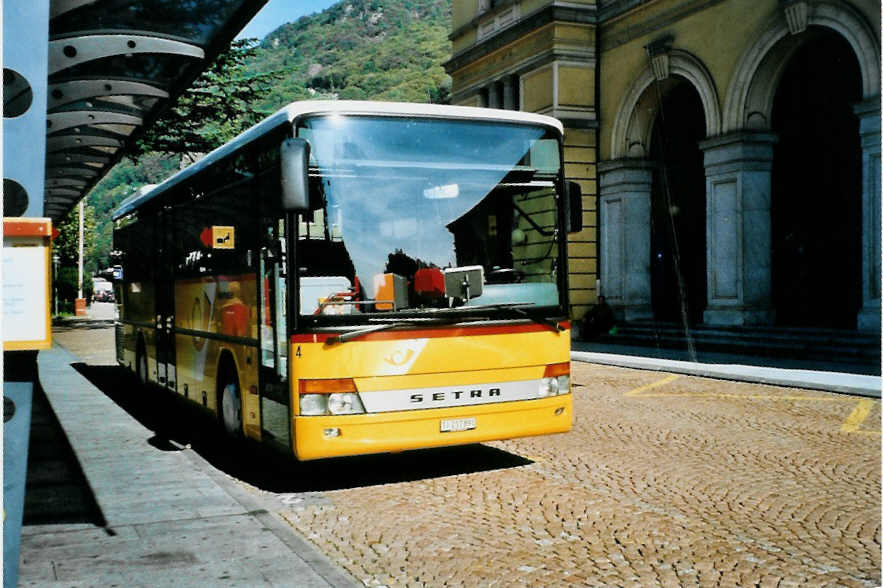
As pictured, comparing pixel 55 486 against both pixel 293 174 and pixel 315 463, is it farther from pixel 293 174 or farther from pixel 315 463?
pixel 293 174

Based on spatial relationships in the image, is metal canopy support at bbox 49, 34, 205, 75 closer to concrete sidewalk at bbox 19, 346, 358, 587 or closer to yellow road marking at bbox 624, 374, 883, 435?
concrete sidewalk at bbox 19, 346, 358, 587

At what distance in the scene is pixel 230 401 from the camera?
29.7ft

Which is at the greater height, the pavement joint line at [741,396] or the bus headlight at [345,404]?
the bus headlight at [345,404]

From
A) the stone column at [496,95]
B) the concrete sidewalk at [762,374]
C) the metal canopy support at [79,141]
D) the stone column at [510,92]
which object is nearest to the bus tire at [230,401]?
the metal canopy support at [79,141]

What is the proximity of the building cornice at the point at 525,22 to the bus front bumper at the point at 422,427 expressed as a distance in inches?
738

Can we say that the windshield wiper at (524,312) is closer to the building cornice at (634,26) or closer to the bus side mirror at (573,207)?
the bus side mirror at (573,207)

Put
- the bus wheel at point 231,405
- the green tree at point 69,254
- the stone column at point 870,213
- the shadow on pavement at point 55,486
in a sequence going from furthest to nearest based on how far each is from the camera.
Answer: the green tree at point 69,254 → the stone column at point 870,213 → the bus wheel at point 231,405 → the shadow on pavement at point 55,486

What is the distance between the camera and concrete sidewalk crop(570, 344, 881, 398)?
44.2 feet

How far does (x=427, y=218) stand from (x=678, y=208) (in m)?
17.9

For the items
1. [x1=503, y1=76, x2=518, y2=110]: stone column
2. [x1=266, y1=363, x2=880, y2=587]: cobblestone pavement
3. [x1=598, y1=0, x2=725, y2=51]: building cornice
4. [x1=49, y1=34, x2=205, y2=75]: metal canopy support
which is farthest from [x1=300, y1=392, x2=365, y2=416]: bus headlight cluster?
[x1=503, y1=76, x2=518, y2=110]: stone column

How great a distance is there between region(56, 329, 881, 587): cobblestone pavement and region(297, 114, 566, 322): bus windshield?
1.50 metres

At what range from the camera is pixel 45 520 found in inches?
251

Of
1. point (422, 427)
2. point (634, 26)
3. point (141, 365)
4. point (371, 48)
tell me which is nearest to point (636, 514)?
point (422, 427)

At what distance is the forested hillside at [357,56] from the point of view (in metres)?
106
